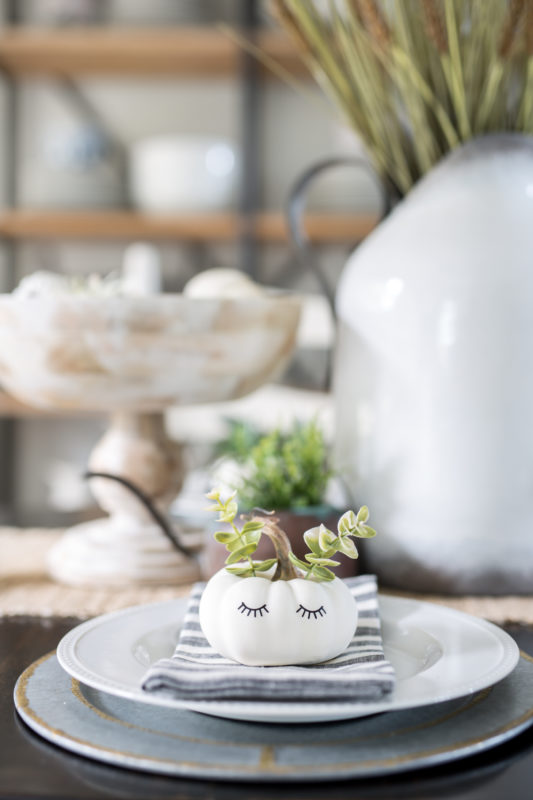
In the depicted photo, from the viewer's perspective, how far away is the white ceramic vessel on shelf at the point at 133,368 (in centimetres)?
59

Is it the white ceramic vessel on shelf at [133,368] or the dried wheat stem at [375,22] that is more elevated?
the dried wheat stem at [375,22]

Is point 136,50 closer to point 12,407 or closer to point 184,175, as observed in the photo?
point 184,175

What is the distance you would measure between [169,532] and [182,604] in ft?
0.65

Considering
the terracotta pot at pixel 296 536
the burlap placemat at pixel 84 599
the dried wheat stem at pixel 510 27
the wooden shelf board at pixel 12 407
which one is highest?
the dried wheat stem at pixel 510 27

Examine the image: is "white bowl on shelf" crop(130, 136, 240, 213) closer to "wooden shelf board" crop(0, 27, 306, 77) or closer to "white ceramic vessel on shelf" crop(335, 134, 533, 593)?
"wooden shelf board" crop(0, 27, 306, 77)

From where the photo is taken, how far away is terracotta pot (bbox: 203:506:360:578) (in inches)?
20.8

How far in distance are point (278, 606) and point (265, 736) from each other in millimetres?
54

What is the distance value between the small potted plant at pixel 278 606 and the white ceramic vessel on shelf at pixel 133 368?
0.81 ft

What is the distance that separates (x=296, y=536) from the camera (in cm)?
54

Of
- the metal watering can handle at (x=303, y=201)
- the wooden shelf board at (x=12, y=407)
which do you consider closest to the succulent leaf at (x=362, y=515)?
the metal watering can handle at (x=303, y=201)

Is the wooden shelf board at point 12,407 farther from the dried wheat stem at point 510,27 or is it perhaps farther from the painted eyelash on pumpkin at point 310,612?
the painted eyelash on pumpkin at point 310,612

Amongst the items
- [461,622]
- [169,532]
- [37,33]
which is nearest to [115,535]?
[169,532]

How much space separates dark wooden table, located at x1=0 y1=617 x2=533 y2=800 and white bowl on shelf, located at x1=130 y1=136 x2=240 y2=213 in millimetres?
1734

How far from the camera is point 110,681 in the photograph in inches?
12.9
